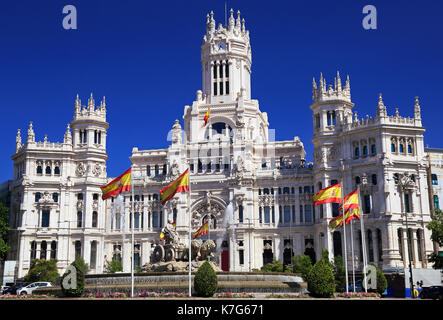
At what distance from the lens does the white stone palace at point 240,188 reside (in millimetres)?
80312

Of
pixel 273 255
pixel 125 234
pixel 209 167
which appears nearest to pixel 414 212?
pixel 273 255

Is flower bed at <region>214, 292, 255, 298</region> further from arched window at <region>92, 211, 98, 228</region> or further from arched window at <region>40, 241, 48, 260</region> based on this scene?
arched window at <region>40, 241, 48, 260</region>

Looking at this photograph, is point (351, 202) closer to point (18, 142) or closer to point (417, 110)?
point (417, 110)

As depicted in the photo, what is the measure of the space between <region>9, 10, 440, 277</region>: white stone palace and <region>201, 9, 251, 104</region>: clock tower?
6.98 metres

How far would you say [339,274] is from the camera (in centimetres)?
6919

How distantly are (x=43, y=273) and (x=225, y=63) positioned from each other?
5290 cm

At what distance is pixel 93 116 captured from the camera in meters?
95.7

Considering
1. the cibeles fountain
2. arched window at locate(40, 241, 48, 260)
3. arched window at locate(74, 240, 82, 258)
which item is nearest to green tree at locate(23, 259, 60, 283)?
arched window at locate(40, 241, 48, 260)

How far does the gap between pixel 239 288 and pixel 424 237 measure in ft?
151

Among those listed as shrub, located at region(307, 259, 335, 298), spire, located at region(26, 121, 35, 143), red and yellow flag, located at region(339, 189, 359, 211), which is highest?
spire, located at region(26, 121, 35, 143)

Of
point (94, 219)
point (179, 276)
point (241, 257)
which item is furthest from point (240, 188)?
point (179, 276)

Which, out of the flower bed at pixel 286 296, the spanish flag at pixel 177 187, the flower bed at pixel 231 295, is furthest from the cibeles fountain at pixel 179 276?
the spanish flag at pixel 177 187

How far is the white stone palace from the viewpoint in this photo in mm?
80312
